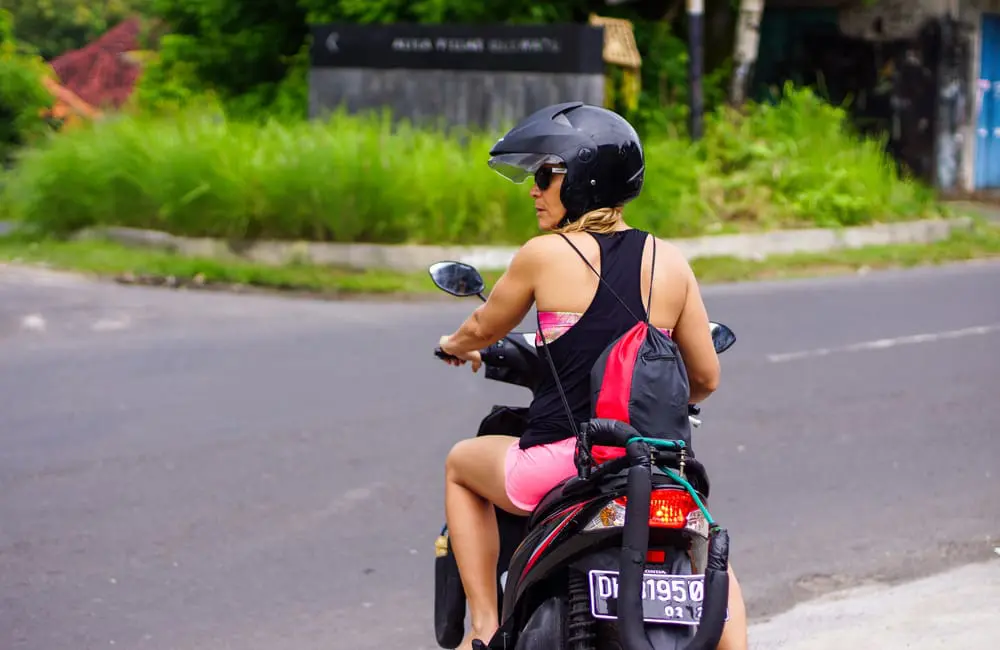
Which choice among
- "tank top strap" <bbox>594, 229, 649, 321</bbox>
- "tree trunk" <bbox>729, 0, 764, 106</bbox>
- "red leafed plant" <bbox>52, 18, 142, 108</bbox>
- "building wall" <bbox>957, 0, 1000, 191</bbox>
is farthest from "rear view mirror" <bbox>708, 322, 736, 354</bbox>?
"red leafed plant" <bbox>52, 18, 142, 108</bbox>

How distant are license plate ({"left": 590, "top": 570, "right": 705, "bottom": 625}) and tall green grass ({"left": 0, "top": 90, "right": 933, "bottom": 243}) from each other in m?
11.2

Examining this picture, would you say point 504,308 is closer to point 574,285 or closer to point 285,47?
point 574,285

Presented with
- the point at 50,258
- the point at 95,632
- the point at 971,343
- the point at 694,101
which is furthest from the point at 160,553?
the point at 694,101

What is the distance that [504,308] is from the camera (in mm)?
3682

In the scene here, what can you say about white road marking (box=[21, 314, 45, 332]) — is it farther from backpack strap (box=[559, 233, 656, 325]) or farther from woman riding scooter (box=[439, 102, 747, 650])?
backpack strap (box=[559, 233, 656, 325])

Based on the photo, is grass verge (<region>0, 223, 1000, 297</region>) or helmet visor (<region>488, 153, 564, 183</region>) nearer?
helmet visor (<region>488, 153, 564, 183</region>)

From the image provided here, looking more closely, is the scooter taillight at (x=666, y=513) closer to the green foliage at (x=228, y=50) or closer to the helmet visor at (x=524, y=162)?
the helmet visor at (x=524, y=162)

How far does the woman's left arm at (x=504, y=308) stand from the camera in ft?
11.7

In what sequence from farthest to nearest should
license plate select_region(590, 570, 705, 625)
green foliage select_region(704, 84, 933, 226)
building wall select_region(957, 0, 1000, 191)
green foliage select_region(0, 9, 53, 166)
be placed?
building wall select_region(957, 0, 1000, 191)
green foliage select_region(0, 9, 53, 166)
green foliage select_region(704, 84, 933, 226)
license plate select_region(590, 570, 705, 625)

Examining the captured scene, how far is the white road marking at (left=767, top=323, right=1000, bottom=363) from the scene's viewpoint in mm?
9742

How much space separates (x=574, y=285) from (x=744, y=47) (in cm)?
1671

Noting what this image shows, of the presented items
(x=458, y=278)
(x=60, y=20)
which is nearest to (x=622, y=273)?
(x=458, y=278)

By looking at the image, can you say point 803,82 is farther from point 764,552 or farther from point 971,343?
point 764,552

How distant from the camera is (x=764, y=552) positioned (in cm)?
595
